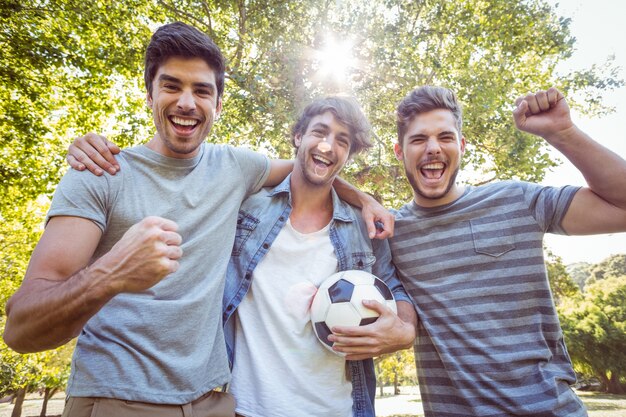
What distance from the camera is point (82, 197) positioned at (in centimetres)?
213

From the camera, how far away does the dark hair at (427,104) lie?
350 centimetres

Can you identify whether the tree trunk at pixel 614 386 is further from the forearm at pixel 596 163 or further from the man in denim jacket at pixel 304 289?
the man in denim jacket at pixel 304 289

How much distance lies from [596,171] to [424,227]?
1.26 metres

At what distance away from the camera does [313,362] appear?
2910 mm

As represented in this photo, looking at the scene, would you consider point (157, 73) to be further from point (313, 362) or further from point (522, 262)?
point (522, 262)

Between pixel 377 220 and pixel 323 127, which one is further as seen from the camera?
pixel 323 127

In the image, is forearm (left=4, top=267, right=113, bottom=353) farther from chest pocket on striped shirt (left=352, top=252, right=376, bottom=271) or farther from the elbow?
chest pocket on striped shirt (left=352, top=252, right=376, bottom=271)

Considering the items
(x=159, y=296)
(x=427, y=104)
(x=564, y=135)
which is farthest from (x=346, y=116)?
(x=159, y=296)

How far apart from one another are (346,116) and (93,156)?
2.19 metres

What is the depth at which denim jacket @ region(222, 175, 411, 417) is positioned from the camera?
3.07m

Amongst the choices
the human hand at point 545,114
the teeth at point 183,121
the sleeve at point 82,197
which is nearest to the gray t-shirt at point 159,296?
the sleeve at point 82,197

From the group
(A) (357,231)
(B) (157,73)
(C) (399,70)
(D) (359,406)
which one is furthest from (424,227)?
(C) (399,70)

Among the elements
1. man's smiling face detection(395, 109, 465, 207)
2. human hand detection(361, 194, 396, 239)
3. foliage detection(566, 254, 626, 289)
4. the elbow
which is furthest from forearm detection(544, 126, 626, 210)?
foliage detection(566, 254, 626, 289)

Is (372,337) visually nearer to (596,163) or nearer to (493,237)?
(493,237)
